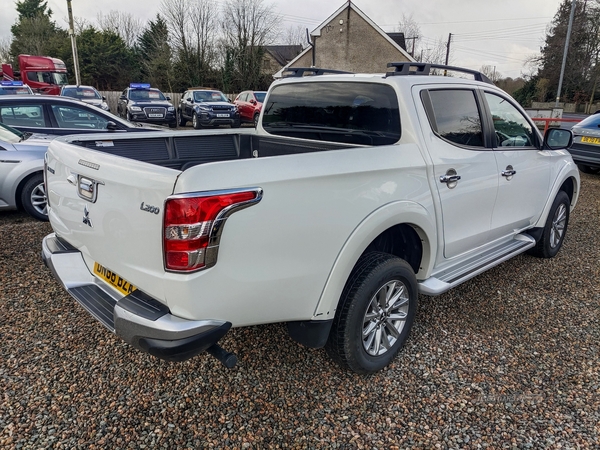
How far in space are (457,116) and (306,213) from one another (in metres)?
1.75

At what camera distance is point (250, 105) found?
2031 centimetres

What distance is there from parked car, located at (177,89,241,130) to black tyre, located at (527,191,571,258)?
51.5ft

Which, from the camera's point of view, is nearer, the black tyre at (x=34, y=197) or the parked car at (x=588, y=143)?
the black tyre at (x=34, y=197)

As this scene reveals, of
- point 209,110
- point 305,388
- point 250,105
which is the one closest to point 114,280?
point 305,388

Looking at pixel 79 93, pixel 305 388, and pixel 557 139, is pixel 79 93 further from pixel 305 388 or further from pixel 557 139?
pixel 305 388

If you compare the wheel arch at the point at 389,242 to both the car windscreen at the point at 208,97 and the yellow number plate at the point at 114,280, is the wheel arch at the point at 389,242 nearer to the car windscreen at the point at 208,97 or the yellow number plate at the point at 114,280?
the yellow number plate at the point at 114,280

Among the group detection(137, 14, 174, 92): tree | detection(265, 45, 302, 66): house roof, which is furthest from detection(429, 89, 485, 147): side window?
detection(265, 45, 302, 66): house roof

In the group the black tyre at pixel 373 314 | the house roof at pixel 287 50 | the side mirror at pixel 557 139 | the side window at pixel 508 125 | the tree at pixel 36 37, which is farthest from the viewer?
the house roof at pixel 287 50

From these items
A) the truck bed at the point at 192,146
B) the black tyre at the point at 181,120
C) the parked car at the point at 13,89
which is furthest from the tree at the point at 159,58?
the truck bed at the point at 192,146

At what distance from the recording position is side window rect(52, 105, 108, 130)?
6828 millimetres

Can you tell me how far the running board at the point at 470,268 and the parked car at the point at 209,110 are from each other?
1613cm

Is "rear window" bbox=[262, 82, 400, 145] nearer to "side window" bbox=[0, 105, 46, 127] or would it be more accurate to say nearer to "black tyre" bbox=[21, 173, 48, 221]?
"black tyre" bbox=[21, 173, 48, 221]

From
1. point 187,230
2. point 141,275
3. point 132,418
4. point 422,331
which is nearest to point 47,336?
point 132,418

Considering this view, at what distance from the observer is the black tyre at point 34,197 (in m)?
5.57
